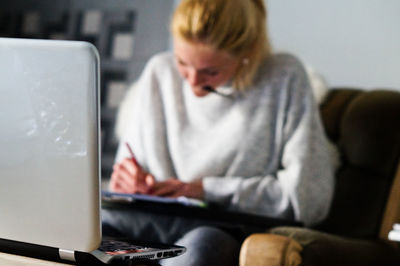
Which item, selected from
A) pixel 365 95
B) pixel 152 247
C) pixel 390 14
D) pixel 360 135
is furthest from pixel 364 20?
pixel 152 247

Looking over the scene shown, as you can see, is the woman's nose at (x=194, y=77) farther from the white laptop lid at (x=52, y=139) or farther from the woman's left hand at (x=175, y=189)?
the white laptop lid at (x=52, y=139)

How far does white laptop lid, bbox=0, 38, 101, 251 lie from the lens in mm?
601

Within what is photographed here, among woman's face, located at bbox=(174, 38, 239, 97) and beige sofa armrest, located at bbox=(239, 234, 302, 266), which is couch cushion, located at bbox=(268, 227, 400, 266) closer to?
beige sofa armrest, located at bbox=(239, 234, 302, 266)

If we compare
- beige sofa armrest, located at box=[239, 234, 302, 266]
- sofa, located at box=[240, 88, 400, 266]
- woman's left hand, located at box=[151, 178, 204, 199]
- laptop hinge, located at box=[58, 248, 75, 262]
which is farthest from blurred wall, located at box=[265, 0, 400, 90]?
laptop hinge, located at box=[58, 248, 75, 262]

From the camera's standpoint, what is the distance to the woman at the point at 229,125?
1.31 metres

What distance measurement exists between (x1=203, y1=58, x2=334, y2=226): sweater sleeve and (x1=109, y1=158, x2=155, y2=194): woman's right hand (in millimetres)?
131

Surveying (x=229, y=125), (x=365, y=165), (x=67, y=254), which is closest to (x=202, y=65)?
(x=229, y=125)

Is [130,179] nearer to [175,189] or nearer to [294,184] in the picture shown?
[175,189]

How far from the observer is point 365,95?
146 centimetres

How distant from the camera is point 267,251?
79cm

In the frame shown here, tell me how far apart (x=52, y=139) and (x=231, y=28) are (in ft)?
2.58

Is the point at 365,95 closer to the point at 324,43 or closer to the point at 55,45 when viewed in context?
the point at 324,43

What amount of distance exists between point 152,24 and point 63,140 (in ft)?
5.49

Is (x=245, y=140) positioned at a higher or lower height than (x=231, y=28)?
lower
